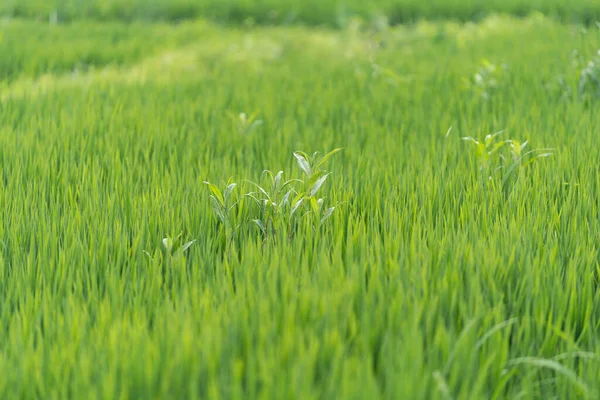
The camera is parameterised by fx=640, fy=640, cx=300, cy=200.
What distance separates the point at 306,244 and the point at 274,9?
343 inches

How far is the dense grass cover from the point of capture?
9023 mm

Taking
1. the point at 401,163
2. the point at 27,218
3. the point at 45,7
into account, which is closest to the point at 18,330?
the point at 27,218

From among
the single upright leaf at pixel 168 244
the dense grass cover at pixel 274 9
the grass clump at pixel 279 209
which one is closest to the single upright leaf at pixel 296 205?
the grass clump at pixel 279 209

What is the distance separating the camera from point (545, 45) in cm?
497

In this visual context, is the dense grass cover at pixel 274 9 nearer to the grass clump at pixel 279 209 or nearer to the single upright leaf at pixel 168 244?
the grass clump at pixel 279 209

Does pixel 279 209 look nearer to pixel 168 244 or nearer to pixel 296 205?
pixel 296 205

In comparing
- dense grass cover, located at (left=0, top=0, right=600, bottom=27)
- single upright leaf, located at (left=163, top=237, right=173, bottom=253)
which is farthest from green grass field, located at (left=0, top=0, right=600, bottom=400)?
dense grass cover, located at (left=0, top=0, right=600, bottom=27)

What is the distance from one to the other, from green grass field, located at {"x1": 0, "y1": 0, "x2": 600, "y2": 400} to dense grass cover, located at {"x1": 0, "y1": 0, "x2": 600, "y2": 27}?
5.52 meters

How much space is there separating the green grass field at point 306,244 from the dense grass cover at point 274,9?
5.52 m

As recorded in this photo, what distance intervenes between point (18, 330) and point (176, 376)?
0.37 metres

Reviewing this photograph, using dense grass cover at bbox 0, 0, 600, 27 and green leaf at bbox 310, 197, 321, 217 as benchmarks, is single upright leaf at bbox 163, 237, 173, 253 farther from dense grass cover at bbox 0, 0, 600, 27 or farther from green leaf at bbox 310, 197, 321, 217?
dense grass cover at bbox 0, 0, 600, 27

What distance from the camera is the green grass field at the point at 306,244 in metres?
1.12

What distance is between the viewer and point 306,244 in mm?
1613

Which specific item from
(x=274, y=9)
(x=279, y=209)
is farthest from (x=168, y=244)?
(x=274, y=9)
